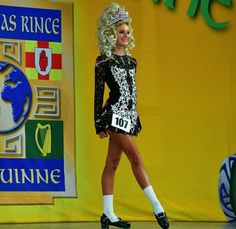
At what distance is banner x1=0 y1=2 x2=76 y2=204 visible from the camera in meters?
4.40

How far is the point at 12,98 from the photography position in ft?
14.5

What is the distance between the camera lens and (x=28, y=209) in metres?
4.41

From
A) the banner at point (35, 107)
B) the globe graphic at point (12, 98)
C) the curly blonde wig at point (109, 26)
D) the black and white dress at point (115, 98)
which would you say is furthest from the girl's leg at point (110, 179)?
the globe graphic at point (12, 98)

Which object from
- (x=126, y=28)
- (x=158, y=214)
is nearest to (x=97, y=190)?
(x=158, y=214)

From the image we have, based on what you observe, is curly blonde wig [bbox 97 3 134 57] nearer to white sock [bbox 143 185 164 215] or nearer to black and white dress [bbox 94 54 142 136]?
black and white dress [bbox 94 54 142 136]

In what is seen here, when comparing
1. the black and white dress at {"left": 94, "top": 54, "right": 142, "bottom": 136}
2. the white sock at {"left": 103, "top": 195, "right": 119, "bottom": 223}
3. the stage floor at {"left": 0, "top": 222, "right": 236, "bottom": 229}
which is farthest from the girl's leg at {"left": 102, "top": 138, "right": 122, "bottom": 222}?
the stage floor at {"left": 0, "top": 222, "right": 236, "bottom": 229}

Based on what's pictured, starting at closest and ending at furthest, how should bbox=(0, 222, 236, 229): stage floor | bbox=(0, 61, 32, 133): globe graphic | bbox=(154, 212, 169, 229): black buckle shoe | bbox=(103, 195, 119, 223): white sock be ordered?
bbox=(154, 212, 169, 229): black buckle shoe
bbox=(103, 195, 119, 223): white sock
bbox=(0, 222, 236, 229): stage floor
bbox=(0, 61, 32, 133): globe graphic

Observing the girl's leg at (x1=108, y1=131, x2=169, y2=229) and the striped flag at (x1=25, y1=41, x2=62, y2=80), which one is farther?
the striped flag at (x1=25, y1=41, x2=62, y2=80)

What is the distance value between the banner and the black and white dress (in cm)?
80

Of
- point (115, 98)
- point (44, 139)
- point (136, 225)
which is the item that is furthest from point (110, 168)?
point (44, 139)

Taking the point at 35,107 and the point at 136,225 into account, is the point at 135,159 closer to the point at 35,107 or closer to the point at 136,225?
the point at 136,225

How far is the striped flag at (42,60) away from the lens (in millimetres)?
4465

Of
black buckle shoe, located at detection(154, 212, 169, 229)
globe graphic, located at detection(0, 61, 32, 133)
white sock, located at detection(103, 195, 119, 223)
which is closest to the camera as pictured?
black buckle shoe, located at detection(154, 212, 169, 229)

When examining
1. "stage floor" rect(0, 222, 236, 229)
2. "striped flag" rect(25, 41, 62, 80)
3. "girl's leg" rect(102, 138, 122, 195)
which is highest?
"striped flag" rect(25, 41, 62, 80)
